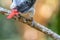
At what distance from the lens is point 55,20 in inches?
105

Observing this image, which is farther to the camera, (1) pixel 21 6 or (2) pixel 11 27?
(2) pixel 11 27

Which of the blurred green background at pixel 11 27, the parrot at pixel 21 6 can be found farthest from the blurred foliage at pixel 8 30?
the parrot at pixel 21 6

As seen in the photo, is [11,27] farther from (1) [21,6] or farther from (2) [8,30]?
(1) [21,6]

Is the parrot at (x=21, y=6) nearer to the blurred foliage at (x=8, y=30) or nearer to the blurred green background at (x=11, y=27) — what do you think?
the blurred green background at (x=11, y=27)

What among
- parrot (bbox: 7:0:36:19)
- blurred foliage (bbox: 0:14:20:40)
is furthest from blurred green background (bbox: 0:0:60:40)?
parrot (bbox: 7:0:36:19)

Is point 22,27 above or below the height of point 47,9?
below

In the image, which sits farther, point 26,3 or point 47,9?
point 47,9

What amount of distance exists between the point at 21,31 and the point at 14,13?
1691 mm

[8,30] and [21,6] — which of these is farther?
[8,30]

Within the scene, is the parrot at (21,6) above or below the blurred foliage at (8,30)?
above

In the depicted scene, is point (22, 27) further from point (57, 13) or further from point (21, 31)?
point (57, 13)

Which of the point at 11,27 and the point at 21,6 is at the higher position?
the point at 21,6

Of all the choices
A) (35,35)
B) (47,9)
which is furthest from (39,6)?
(35,35)

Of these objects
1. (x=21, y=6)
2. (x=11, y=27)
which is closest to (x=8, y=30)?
(x=11, y=27)
